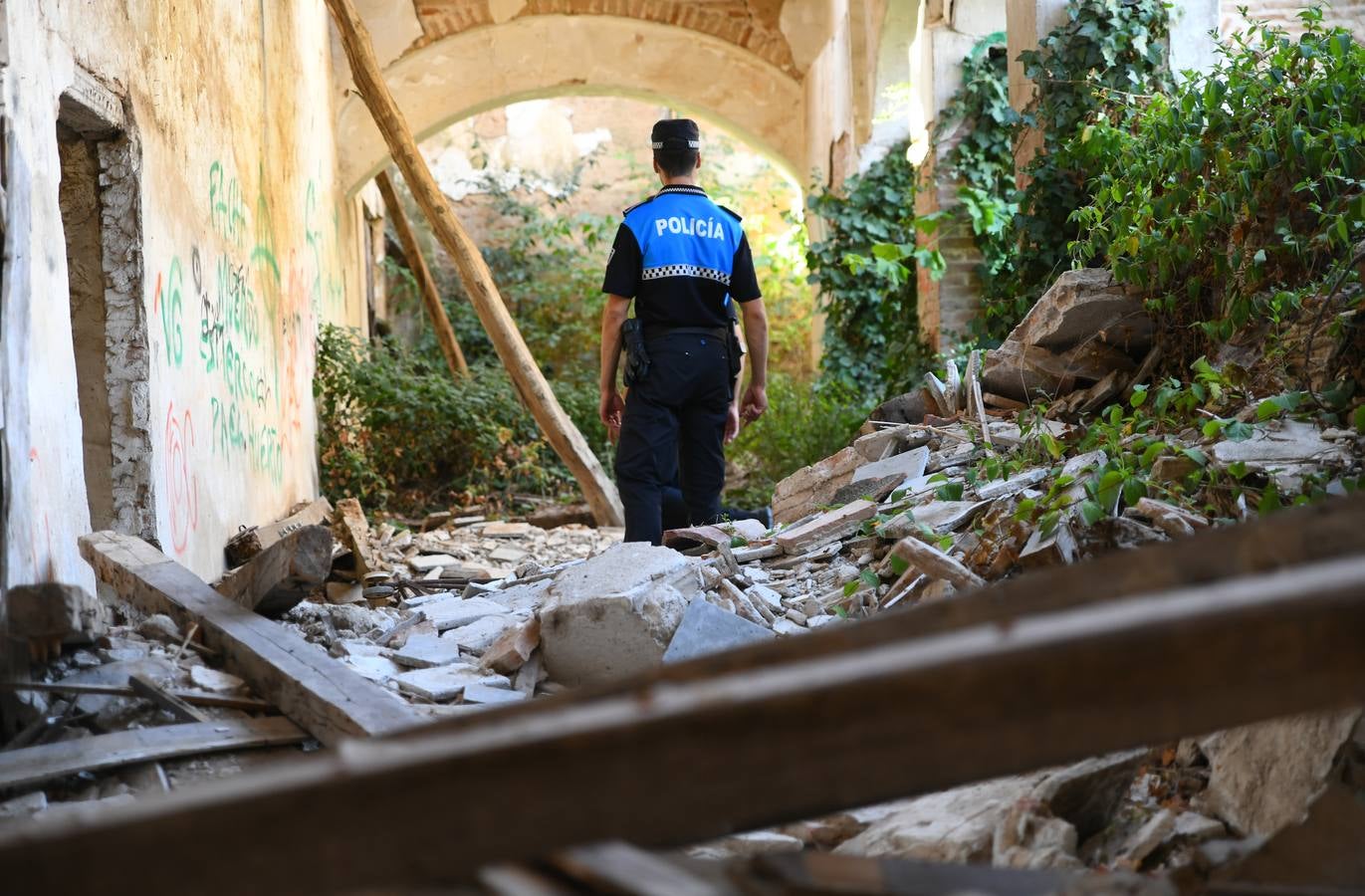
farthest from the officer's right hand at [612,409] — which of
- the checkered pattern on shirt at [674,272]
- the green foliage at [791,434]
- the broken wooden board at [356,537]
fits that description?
the green foliage at [791,434]

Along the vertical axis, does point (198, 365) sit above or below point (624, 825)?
above

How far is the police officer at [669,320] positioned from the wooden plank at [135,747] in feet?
7.94

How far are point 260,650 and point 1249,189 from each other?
10.4 feet

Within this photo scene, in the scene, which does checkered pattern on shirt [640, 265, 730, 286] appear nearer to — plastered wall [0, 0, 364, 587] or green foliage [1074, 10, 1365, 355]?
green foliage [1074, 10, 1365, 355]

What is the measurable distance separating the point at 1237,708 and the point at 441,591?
4.05m

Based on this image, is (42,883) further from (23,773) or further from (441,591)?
(441,591)

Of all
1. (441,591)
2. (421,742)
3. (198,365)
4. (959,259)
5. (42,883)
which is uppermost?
(959,259)

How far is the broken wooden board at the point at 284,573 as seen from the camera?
3.31m

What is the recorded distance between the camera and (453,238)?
825cm

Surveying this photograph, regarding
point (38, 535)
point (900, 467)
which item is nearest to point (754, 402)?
point (900, 467)

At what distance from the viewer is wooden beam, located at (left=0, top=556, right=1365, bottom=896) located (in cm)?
117

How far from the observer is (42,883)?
121 centimetres

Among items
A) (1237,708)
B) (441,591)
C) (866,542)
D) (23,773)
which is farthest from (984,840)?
(441,591)

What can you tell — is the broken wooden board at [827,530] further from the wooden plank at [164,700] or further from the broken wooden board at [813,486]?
the wooden plank at [164,700]
